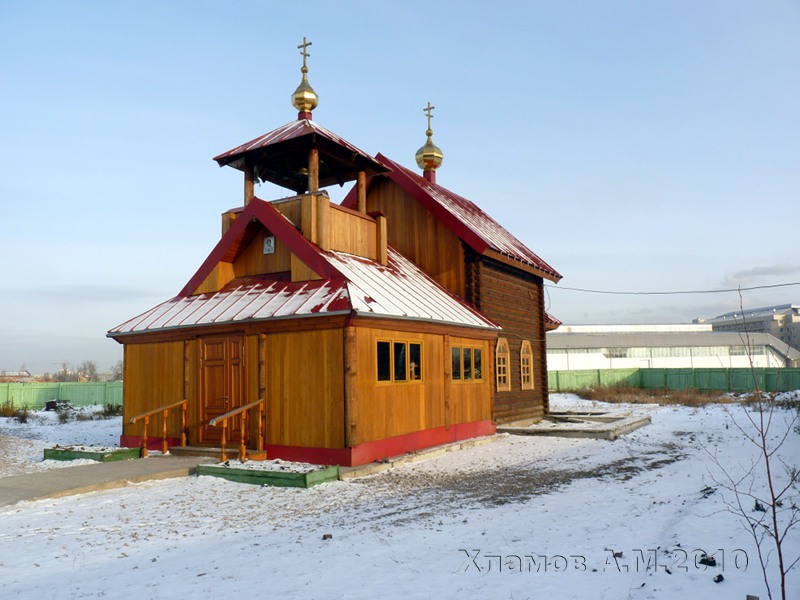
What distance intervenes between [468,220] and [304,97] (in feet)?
20.7

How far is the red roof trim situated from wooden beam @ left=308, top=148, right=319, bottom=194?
92cm

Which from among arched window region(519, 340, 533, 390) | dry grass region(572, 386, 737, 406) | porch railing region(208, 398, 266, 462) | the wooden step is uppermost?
arched window region(519, 340, 533, 390)

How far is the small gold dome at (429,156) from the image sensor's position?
23125 mm

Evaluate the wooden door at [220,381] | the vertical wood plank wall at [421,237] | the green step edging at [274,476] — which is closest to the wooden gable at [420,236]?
the vertical wood plank wall at [421,237]

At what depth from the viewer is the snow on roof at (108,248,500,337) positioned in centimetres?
1210

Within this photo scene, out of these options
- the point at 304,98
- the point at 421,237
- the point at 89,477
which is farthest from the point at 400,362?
the point at 304,98

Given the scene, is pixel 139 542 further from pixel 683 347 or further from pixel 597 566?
pixel 683 347

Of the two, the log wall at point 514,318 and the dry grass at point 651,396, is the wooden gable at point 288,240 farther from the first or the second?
the dry grass at point 651,396

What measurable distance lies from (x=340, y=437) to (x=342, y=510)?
9.93 ft

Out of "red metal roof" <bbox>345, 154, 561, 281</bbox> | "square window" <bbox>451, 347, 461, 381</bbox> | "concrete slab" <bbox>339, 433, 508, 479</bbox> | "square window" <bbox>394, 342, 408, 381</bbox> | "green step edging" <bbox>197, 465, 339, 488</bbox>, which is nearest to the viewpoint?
"green step edging" <bbox>197, 465, 339, 488</bbox>

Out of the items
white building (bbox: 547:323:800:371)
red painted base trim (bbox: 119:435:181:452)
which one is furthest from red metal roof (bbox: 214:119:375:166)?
white building (bbox: 547:323:800:371)

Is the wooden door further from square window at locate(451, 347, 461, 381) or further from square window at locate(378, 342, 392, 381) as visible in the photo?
square window at locate(451, 347, 461, 381)

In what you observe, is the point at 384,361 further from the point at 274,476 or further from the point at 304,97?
the point at 304,97

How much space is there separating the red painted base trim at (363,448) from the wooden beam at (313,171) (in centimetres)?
548
